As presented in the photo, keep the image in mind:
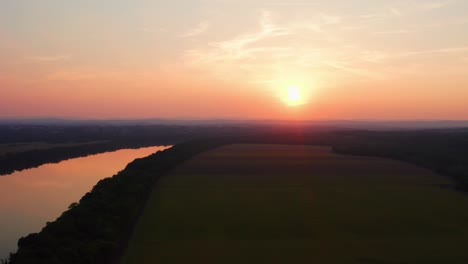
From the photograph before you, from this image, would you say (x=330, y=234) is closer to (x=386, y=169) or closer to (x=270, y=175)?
(x=270, y=175)

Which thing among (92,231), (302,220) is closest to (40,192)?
(92,231)

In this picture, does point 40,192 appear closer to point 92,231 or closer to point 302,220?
point 92,231

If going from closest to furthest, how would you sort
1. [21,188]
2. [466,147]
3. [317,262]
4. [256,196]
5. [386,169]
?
1. [317,262]
2. [256,196]
3. [21,188]
4. [386,169]
5. [466,147]

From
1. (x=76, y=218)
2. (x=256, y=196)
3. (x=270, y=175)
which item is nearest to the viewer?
(x=76, y=218)

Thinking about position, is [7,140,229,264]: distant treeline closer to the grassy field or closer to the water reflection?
the grassy field

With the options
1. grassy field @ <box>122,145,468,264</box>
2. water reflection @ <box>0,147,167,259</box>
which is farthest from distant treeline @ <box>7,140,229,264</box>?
water reflection @ <box>0,147,167,259</box>

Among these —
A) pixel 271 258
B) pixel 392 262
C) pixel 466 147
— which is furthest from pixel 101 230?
pixel 466 147
